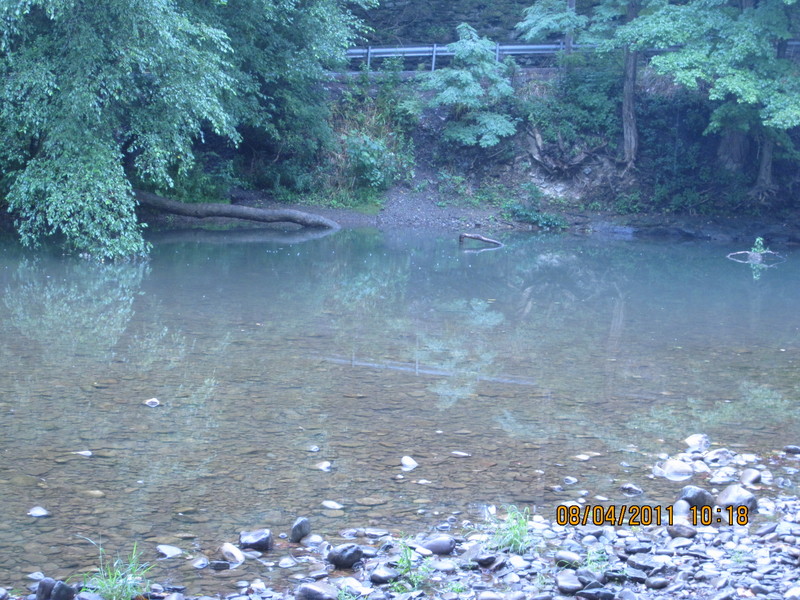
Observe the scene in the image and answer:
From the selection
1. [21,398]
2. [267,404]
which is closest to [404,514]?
[267,404]

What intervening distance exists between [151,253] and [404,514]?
11.1 meters

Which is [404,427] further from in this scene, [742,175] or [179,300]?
[742,175]

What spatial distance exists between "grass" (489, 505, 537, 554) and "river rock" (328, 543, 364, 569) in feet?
2.16

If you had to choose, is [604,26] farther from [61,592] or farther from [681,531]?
[61,592]

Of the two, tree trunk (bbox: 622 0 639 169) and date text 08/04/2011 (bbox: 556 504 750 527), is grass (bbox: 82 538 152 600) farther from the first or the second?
tree trunk (bbox: 622 0 639 169)

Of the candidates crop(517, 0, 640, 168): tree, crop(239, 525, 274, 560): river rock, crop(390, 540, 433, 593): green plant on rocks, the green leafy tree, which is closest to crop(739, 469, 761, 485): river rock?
crop(390, 540, 433, 593): green plant on rocks

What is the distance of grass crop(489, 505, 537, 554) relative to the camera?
3668 mm

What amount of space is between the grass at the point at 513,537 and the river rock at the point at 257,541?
1071mm

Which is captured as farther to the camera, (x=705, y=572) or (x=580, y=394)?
(x=580, y=394)

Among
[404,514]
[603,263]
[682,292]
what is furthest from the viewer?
[603,263]

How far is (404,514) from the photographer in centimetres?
415

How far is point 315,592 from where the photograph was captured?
3.17 metres

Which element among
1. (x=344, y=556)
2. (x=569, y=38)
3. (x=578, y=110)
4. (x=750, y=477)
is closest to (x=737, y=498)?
(x=750, y=477)

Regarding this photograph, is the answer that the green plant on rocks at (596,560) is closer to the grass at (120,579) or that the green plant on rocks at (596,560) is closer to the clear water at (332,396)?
the clear water at (332,396)
